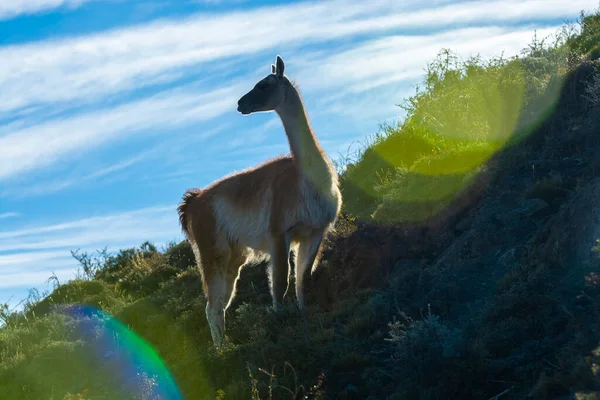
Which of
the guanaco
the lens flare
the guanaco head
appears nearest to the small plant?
the guanaco

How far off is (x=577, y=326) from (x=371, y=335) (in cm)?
247

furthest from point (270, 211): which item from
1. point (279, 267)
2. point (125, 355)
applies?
point (125, 355)

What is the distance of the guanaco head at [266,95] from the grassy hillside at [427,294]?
2404 millimetres

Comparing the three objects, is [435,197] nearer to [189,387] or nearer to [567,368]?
[189,387]

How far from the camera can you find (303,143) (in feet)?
31.8

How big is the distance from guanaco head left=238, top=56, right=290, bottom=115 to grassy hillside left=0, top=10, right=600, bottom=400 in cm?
240

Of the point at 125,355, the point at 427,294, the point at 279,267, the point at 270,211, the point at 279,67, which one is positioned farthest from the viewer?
the point at 125,355

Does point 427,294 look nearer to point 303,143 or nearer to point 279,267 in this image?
point 279,267

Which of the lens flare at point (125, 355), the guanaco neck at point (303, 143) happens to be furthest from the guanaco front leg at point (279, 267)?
the lens flare at point (125, 355)

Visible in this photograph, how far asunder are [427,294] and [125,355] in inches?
192

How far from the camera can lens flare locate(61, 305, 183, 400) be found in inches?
299

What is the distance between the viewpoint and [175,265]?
52.3ft

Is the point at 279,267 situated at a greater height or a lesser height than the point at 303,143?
lesser

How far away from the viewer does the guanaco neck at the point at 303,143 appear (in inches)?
372
